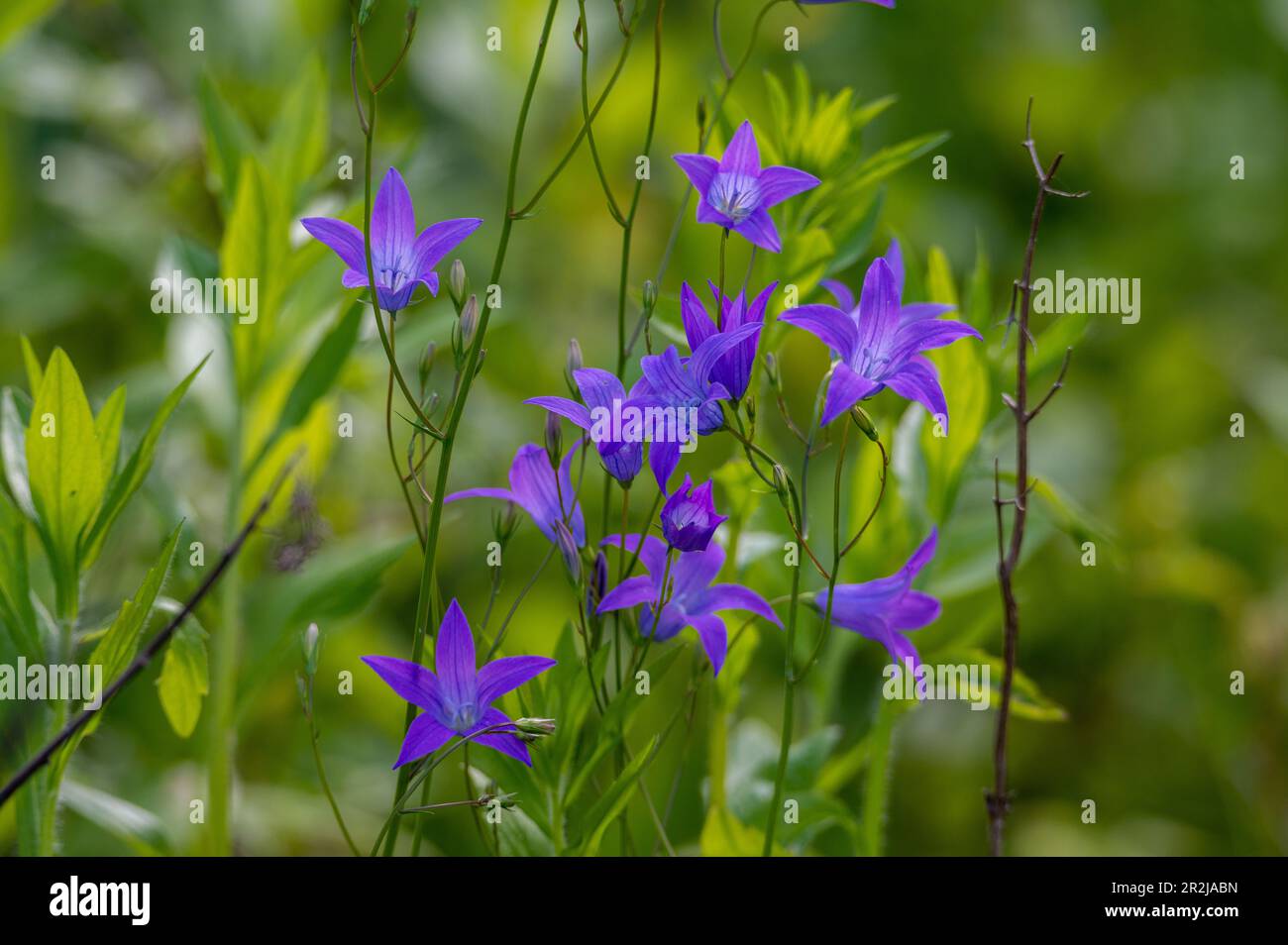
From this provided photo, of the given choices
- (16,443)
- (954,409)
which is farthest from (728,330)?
(16,443)

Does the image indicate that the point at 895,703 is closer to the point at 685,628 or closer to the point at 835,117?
the point at 685,628

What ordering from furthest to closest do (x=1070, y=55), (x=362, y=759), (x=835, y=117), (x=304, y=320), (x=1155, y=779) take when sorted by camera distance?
(x=1070, y=55), (x=1155, y=779), (x=362, y=759), (x=304, y=320), (x=835, y=117)

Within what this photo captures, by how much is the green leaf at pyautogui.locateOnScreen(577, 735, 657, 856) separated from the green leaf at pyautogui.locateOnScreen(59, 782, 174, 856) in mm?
255

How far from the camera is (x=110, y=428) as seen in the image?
64 centimetres

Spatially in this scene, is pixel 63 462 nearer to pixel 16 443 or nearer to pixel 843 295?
pixel 16 443

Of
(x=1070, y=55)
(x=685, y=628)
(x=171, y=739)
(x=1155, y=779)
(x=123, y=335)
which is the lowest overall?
(x=1155, y=779)

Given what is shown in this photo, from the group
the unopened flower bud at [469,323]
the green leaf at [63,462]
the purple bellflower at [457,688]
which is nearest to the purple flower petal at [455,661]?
the purple bellflower at [457,688]

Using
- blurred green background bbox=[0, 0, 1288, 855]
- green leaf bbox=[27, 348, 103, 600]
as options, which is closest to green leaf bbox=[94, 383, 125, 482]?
green leaf bbox=[27, 348, 103, 600]

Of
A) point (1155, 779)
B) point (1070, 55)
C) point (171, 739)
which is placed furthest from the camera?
point (1070, 55)

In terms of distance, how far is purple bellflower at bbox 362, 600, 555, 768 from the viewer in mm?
509

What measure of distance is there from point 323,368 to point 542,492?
0.78 feet
